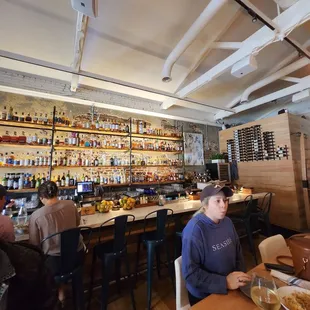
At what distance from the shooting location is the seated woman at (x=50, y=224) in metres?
1.82

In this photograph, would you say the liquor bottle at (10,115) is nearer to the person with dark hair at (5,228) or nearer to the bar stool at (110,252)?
the person with dark hair at (5,228)

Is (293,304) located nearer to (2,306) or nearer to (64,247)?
(2,306)

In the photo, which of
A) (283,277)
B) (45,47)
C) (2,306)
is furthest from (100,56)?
(283,277)

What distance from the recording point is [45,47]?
10.1 ft

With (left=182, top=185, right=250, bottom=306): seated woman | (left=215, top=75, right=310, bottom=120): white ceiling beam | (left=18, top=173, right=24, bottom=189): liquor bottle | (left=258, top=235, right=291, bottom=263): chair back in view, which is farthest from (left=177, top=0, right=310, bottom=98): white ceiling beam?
(left=18, top=173, right=24, bottom=189): liquor bottle

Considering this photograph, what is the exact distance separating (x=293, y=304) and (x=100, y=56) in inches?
157

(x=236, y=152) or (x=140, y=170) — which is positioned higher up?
(x=236, y=152)

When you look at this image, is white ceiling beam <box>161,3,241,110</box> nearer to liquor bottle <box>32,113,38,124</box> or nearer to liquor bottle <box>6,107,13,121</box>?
liquor bottle <box>32,113,38,124</box>

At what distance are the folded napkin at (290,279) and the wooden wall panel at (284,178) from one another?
13.4 ft

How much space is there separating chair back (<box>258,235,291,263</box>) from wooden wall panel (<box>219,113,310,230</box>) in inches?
133

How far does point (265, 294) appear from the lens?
86 centimetres

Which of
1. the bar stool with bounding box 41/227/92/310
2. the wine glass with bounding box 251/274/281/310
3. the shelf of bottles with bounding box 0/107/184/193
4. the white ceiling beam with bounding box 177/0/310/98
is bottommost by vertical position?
the bar stool with bounding box 41/227/92/310

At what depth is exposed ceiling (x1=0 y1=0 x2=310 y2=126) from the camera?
264 centimetres

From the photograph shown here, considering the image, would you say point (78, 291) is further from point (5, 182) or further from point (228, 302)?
point (5, 182)
